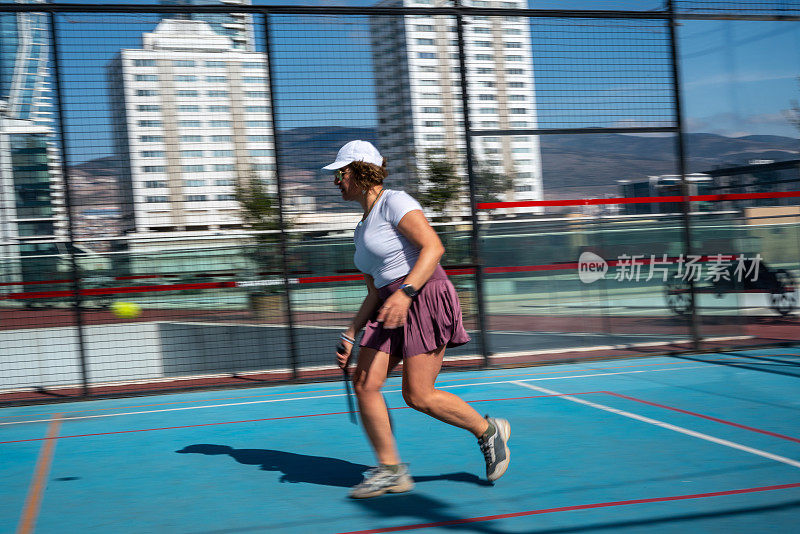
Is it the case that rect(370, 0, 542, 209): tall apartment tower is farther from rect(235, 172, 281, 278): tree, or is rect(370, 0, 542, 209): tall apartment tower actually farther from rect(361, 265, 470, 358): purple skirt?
rect(361, 265, 470, 358): purple skirt

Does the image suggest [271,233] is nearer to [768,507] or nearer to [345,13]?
[345,13]

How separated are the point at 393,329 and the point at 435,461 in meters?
1.27

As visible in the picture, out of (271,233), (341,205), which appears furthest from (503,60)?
(271,233)

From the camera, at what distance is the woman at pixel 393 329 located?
12.1ft

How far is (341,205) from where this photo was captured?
25.6 ft

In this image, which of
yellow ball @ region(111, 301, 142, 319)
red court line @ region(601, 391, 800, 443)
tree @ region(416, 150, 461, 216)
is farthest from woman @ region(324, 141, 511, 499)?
yellow ball @ region(111, 301, 142, 319)

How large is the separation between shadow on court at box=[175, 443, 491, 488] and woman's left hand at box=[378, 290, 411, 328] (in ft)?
3.68

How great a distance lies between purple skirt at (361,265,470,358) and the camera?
370 cm

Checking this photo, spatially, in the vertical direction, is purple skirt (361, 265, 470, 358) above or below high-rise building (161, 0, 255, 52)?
below

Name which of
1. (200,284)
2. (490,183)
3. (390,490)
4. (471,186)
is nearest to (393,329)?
(390,490)

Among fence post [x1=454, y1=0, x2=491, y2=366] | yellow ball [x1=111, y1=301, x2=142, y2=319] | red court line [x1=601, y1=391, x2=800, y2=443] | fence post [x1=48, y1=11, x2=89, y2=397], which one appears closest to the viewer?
red court line [x1=601, y1=391, x2=800, y2=443]

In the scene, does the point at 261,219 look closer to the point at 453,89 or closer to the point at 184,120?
the point at 184,120

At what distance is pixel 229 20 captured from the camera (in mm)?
7414

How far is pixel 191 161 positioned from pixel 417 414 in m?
3.66
